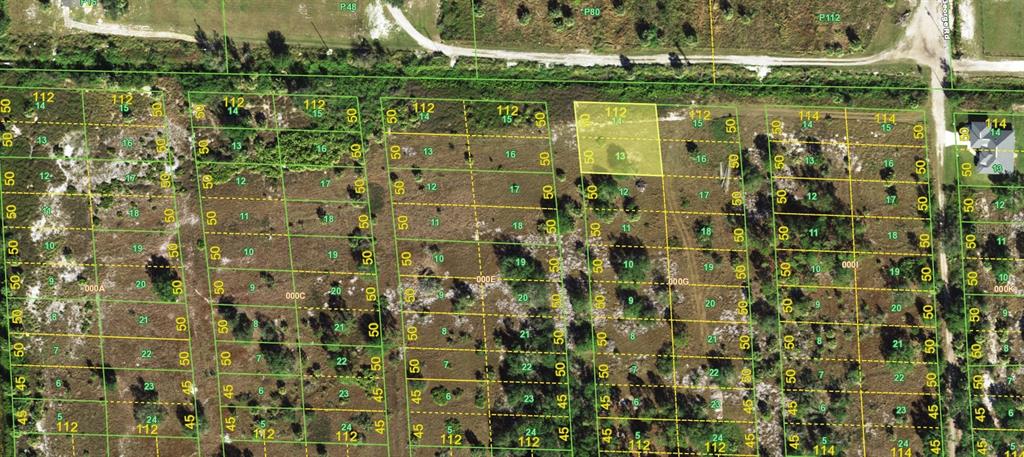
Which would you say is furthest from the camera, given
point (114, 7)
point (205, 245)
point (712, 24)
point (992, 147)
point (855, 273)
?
point (712, 24)

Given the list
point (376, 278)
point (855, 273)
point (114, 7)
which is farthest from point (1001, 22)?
point (114, 7)

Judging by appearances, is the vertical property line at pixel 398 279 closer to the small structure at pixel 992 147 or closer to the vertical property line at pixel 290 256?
the vertical property line at pixel 290 256

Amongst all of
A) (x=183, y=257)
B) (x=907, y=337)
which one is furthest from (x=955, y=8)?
(x=183, y=257)

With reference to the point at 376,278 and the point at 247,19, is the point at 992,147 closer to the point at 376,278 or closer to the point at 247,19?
the point at 376,278

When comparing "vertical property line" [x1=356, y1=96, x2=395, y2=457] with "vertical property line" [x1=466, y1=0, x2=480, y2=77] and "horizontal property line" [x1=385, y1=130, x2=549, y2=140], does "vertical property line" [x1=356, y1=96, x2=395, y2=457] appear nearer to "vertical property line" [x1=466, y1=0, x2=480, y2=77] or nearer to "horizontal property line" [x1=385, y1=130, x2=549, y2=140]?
"horizontal property line" [x1=385, y1=130, x2=549, y2=140]

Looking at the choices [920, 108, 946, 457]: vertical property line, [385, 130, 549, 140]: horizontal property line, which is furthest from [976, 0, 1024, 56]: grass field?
A: [385, 130, 549, 140]: horizontal property line

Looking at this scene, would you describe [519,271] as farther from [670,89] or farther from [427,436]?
[670,89]
